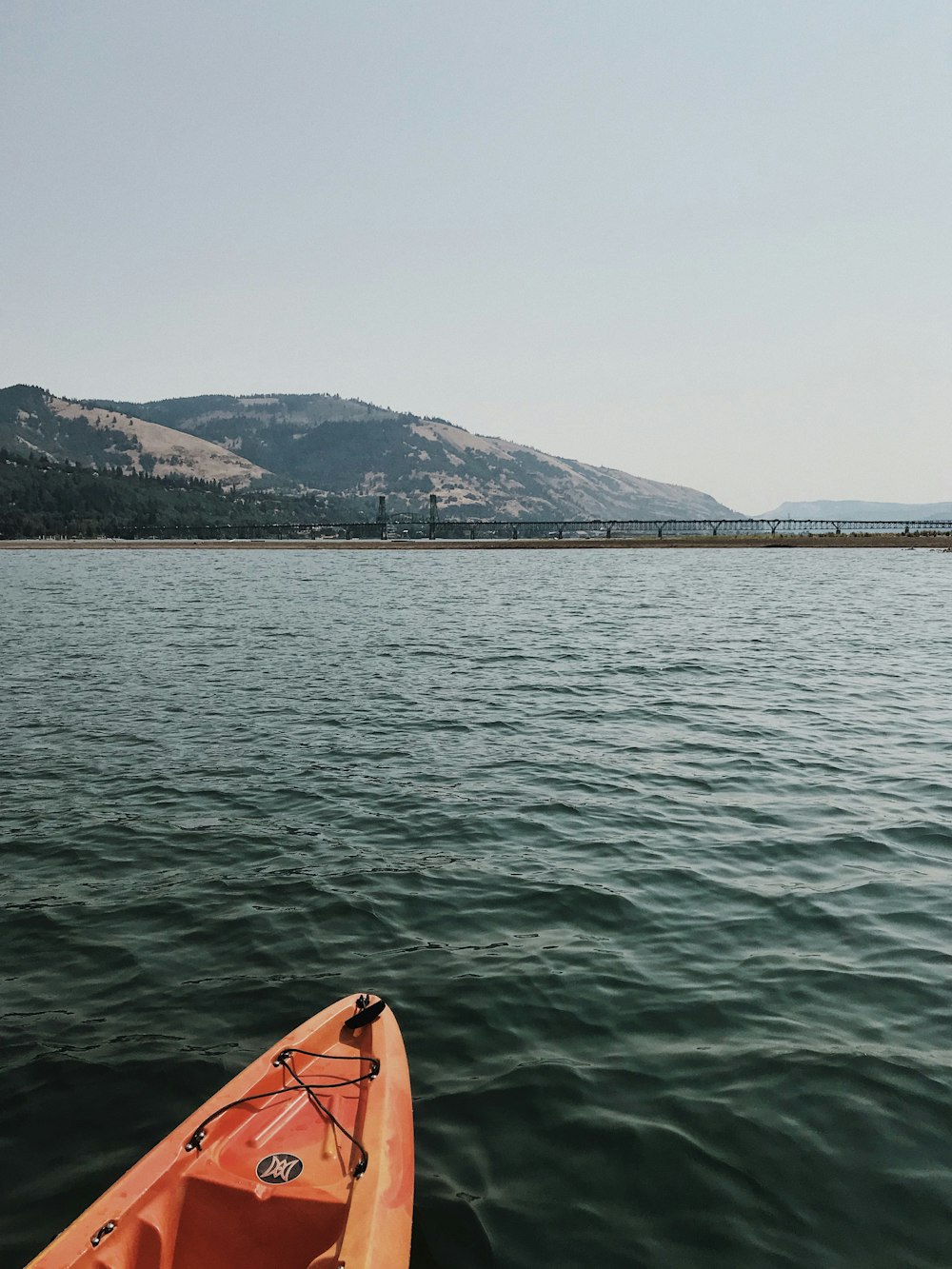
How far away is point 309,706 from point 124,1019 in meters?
14.8

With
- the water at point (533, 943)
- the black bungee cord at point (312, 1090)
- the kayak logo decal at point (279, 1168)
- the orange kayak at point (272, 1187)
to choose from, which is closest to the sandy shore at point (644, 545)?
the water at point (533, 943)

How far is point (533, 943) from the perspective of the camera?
31.8ft

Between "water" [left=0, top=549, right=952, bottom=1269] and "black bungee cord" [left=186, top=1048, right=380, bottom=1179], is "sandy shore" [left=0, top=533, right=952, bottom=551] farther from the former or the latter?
"black bungee cord" [left=186, top=1048, right=380, bottom=1179]

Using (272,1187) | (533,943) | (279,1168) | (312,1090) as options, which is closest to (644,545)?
(533,943)

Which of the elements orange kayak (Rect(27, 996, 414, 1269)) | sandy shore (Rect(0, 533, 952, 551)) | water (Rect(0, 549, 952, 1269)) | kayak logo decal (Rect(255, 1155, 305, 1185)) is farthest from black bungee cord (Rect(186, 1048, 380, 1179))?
sandy shore (Rect(0, 533, 952, 551))

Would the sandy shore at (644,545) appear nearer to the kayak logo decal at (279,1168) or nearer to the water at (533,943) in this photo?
the water at (533,943)

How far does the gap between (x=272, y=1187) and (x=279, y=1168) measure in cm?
18

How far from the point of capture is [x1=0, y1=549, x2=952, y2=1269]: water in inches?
241

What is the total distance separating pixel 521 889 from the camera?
11148 mm

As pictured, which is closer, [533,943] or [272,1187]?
[272,1187]

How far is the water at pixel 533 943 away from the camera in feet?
20.1

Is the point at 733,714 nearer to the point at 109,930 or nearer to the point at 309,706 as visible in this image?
the point at 309,706

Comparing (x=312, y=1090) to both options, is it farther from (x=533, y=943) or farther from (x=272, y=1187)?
(x=533, y=943)

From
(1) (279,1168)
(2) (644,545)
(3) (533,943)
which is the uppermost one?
(2) (644,545)
